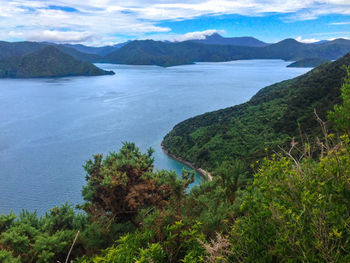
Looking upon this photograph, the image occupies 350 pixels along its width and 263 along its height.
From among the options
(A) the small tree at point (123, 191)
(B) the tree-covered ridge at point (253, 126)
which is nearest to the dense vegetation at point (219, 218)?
(A) the small tree at point (123, 191)

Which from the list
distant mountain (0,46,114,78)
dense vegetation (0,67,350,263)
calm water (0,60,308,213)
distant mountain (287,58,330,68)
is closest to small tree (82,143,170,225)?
dense vegetation (0,67,350,263)

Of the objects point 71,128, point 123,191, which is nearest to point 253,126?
point 71,128

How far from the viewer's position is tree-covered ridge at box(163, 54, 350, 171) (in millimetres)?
33500

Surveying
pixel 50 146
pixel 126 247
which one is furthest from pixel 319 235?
pixel 50 146

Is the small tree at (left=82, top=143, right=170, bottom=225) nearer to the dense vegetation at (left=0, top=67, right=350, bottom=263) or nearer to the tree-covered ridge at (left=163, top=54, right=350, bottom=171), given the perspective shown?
the dense vegetation at (left=0, top=67, right=350, bottom=263)

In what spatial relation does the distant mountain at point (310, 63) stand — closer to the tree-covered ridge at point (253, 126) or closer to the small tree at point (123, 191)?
the tree-covered ridge at point (253, 126)

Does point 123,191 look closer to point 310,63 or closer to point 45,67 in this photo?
point 45,67

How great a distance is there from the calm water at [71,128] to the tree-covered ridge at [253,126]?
12.8 ft

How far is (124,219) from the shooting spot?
9.25 meters

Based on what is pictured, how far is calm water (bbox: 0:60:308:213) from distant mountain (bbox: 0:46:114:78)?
4819 centimetres

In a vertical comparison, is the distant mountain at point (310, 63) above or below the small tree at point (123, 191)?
above

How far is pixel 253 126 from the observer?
3969 centimetres

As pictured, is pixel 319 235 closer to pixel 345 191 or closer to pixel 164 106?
pixel 345 191

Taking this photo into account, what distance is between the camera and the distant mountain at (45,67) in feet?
455
